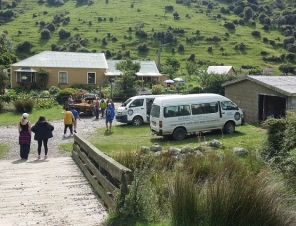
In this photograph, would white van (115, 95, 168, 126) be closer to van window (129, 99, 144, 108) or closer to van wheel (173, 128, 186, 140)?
van window (129, 99, 144, 108)

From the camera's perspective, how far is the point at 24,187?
310 inches

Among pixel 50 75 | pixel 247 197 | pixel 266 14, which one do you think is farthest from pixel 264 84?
pixel 266 14

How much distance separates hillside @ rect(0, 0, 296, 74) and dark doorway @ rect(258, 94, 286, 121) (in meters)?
40.5

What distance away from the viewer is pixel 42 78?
45.7 m

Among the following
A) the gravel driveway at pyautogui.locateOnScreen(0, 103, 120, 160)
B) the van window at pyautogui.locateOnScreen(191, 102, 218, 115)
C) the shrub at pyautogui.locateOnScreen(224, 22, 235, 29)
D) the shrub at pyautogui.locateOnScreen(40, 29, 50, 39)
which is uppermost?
the shrub at pyautogui.locateOnScreen(224, 22, 235, 29)

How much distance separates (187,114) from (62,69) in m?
31.6

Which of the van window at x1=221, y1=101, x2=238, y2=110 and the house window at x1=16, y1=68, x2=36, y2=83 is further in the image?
the house window at x1=16, y1=68, x2=36, y2=83

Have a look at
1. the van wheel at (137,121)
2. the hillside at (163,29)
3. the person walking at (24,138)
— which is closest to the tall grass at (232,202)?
the person walking at (24,138)

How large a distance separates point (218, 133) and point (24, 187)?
13.7 metres

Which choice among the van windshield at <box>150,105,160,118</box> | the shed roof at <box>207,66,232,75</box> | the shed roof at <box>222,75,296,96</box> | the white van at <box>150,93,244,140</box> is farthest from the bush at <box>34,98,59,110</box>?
the shed roof at <box>207,66,232,75</box>

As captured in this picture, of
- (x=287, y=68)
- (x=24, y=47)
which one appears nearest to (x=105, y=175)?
(x=287, y=68)

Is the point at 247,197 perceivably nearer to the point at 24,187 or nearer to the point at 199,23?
the point at 24,187

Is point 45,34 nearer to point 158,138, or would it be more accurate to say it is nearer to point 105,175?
point 158,138

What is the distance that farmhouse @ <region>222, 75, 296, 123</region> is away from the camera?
22.0 meters
